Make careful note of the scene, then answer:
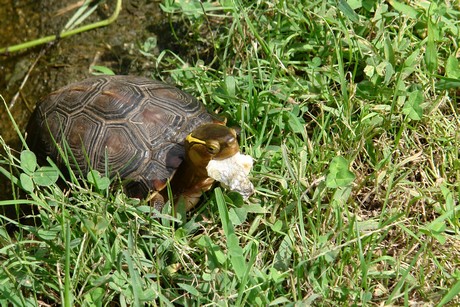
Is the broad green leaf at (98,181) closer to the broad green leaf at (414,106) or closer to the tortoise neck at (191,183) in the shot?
the tortoise neck at (191,183)

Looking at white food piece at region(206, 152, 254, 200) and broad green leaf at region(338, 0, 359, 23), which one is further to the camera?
broad green leaf at region(338, 0, 359, 23)

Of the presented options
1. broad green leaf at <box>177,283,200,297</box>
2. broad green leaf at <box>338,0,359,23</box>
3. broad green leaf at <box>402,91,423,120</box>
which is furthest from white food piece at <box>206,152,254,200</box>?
broad green leaf at <box>338,0,359,23</box>

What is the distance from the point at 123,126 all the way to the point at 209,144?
43 centimetres

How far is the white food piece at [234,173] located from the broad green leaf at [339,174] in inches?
12.6

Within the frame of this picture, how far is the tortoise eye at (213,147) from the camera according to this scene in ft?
9.13

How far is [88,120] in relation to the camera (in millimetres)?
3016

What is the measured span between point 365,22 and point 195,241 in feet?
4.67

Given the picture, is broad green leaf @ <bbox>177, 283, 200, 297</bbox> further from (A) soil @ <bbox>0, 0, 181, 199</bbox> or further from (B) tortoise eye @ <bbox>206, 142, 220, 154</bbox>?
(A) soil @ <bbox>0, 0, 181, 199</bbox>

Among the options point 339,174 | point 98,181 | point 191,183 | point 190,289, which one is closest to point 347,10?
point 339,174

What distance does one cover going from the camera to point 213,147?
279cm

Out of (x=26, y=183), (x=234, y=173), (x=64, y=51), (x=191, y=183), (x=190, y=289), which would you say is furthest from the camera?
(x=64, y=51)

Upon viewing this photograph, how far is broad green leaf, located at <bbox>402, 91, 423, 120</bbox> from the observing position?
9.79ft

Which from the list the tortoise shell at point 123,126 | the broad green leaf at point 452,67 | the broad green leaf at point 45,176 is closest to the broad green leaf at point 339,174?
the tortoise shell at point 123,126

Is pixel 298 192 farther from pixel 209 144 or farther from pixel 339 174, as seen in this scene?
pixel 209 144
